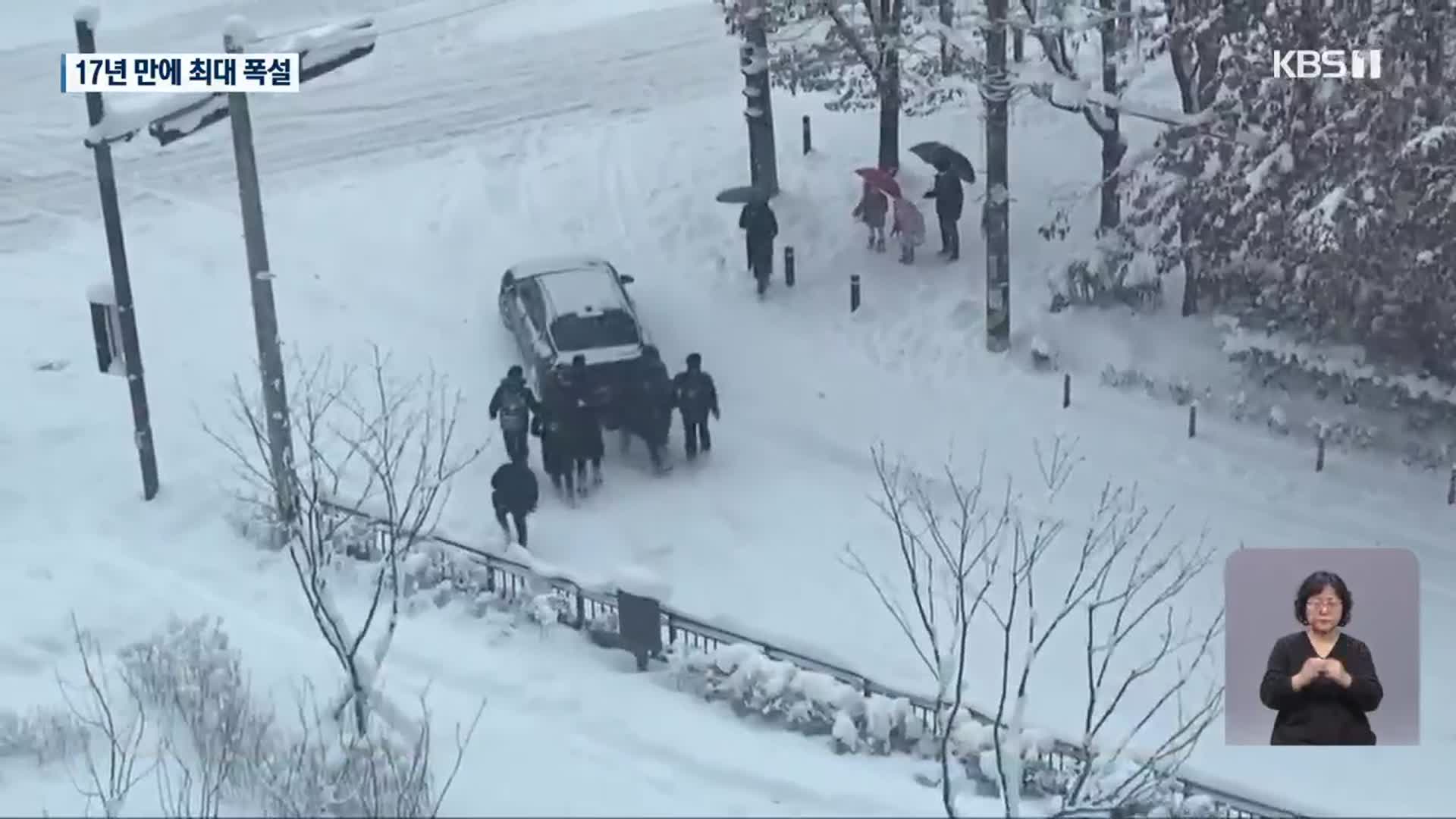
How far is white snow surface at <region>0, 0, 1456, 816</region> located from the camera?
12648 mm

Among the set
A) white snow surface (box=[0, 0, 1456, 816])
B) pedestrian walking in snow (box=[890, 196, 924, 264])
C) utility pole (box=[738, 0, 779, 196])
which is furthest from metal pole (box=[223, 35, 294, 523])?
pedestrian walking in snow (box=[890, 196, 924, 264])

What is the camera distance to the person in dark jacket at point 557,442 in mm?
17281

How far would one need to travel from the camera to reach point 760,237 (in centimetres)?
2084

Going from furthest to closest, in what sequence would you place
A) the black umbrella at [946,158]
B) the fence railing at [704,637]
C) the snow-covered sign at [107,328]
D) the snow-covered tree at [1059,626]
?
the black umbrella at [946,158]
the snow-covered sign at [107,328]
the fence railing at [704,637]
the snow-covered tree at [1059,626]

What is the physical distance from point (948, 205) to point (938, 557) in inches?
233

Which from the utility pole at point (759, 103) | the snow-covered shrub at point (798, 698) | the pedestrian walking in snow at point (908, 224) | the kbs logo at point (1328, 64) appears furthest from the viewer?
the utility pole at point (759, 103)

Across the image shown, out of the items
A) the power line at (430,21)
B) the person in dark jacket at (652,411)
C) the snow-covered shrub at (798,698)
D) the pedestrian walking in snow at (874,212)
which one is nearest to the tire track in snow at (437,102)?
the power line at (430,21)

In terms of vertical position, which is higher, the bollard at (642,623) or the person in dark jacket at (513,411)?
the person in dark jacket at (513,411)

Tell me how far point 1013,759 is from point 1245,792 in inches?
97.5

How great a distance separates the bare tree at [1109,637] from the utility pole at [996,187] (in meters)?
2.03

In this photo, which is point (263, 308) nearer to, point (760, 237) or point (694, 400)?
point (694, 400)

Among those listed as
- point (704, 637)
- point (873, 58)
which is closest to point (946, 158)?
point (873, 58)

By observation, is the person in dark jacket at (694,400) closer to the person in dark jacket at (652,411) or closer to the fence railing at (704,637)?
the person in dark jacket at (652,411)

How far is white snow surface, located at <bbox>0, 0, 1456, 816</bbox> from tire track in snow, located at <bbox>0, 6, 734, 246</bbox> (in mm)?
72
